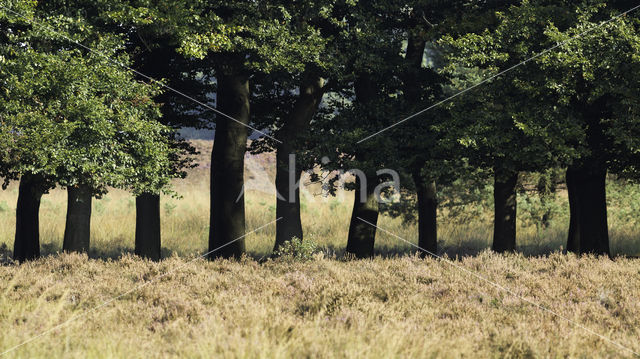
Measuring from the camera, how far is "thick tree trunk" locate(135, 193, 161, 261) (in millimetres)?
19587

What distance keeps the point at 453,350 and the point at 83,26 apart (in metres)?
11.1

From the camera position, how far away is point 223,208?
58.6ft

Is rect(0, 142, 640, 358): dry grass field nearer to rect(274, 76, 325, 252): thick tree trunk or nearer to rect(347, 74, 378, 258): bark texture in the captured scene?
rect(347, 74, 378, 258): bark texture

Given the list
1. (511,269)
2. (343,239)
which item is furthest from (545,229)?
(511,269)

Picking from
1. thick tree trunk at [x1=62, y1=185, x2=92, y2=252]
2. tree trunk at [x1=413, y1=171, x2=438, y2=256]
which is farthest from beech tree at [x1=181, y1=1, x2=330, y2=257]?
tree trunk at [x1=413, y1=171, x2=438, y2=256]

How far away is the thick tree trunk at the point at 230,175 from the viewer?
17797 millimetres

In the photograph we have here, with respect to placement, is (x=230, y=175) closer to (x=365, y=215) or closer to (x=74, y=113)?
(x=365, y=215)

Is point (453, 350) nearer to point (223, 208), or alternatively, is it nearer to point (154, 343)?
point (154, 343)

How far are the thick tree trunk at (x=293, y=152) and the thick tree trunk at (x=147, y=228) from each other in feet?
14.1

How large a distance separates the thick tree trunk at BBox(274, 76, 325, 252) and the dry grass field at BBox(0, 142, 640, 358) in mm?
7545

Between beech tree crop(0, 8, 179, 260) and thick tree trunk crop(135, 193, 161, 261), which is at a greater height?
beech tree crop(0, 8, 179, 260)

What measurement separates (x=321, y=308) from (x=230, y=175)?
9.56m

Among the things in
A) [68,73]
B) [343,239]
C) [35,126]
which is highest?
[68,73]

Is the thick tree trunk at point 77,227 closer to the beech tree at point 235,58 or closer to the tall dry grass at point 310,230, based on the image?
the tall dry grass at point 310,230
